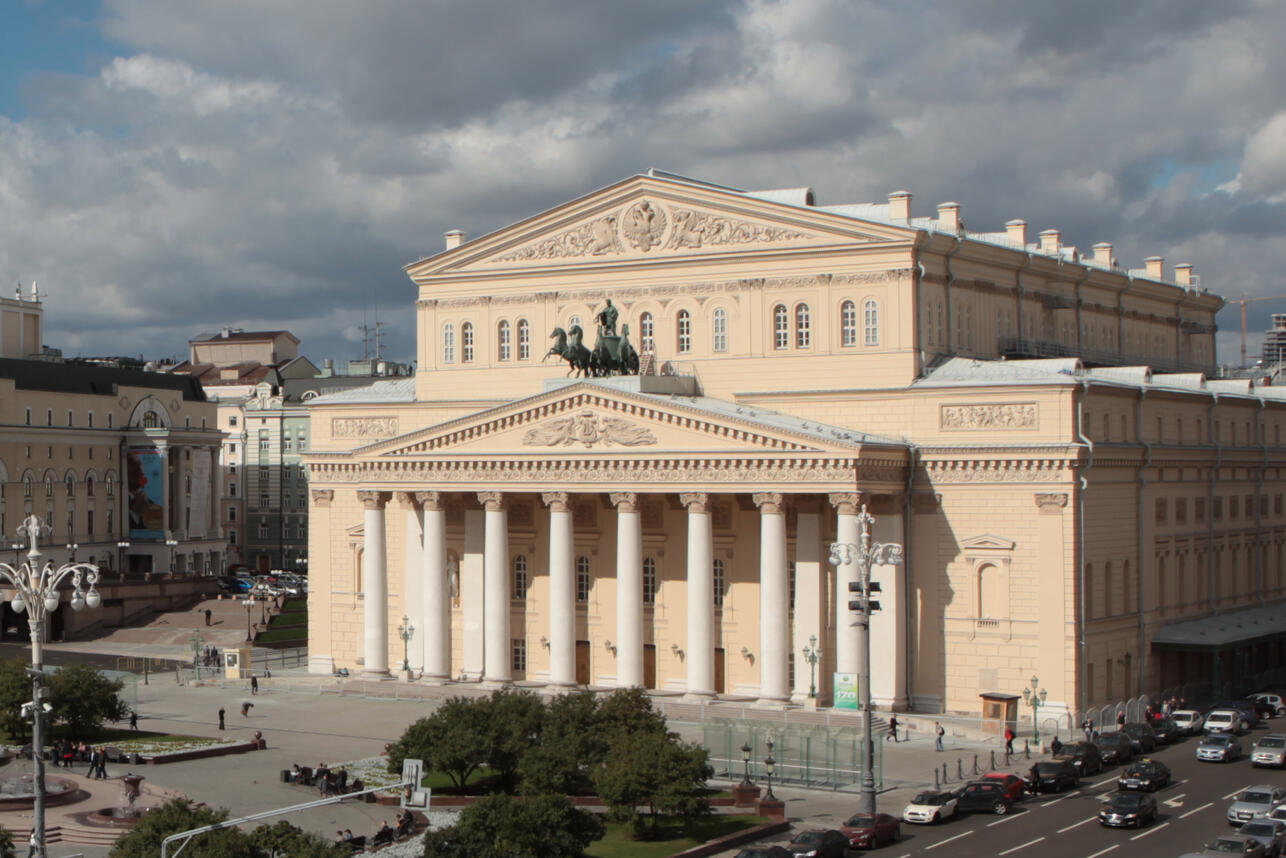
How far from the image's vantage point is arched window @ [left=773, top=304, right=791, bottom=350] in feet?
238

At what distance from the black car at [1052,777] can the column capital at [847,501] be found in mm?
13220

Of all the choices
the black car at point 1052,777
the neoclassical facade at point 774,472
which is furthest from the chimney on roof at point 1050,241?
the black car at point 1052,777

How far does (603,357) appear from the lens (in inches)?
2852

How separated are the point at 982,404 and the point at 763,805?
68.5 ft

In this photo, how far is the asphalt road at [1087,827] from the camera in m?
45.6

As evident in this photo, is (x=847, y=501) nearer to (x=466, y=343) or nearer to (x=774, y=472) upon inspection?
(x=774, y=472)

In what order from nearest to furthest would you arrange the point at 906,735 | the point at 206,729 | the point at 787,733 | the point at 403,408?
the point at 787,733
the point at 906,735
the point at 206,729
the point at 403,408

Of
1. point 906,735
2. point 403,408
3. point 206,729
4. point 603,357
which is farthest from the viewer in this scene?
point 403,408

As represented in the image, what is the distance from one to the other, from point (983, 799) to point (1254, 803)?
7129 mm

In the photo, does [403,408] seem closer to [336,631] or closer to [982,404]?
[336,631]

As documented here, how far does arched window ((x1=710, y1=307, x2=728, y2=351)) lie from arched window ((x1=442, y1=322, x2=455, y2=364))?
13.0 metres

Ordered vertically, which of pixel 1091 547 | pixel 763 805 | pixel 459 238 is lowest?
pixel 763 805

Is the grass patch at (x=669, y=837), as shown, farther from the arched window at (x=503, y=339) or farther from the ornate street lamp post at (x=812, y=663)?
the arched window at (x=503, y=339)

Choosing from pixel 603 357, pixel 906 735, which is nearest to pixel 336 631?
pixel 603 357
